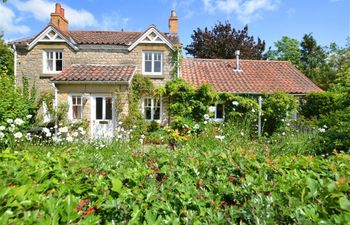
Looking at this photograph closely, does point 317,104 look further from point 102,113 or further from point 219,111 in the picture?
point 102,113

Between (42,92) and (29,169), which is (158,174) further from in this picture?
(42,92)

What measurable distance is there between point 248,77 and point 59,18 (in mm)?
14745

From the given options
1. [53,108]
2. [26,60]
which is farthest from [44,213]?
[26,60]

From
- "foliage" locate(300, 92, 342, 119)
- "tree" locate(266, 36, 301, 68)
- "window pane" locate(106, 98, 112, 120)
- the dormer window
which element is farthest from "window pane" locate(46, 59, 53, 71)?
"tree" locate(266, 36, 301, 68)

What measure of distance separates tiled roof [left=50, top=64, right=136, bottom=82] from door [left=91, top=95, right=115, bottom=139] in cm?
129

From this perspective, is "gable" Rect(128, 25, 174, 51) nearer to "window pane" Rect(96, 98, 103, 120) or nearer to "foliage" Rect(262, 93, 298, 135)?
"window pane" Rect(96, 98, 103, 120)

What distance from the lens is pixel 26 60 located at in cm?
1822

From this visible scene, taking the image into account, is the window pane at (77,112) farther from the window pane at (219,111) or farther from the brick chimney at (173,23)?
the brick chimney at (173,23)

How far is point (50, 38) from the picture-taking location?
59.2 ft

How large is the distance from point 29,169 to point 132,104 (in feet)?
48.6

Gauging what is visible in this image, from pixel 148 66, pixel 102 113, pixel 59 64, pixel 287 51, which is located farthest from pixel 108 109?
Answer: pixel 287 51

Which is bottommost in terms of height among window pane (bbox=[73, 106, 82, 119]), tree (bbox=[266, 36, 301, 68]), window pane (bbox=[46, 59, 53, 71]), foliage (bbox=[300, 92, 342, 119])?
window pane (bbox=[73, 106, 82, 119])

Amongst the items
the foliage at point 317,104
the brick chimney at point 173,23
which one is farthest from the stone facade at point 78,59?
the foliage at point 317,104

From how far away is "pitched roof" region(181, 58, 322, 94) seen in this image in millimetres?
19250
